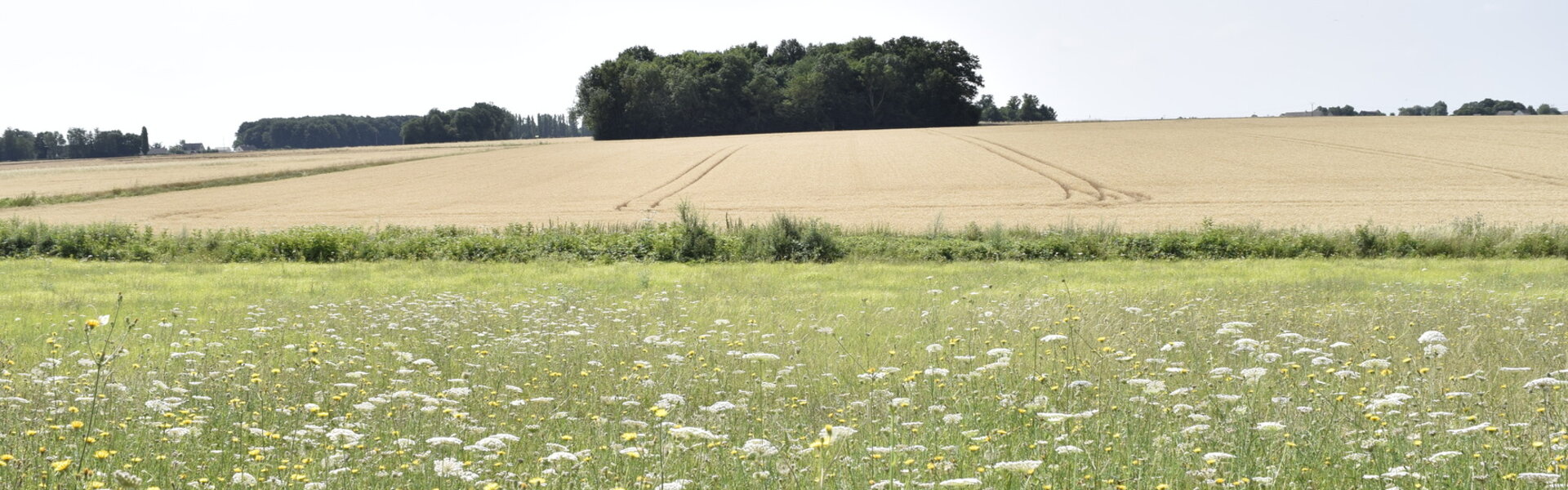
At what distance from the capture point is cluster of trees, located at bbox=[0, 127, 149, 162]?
164 m

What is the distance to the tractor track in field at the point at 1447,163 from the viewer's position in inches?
1986

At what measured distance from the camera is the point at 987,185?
55781 millimetres

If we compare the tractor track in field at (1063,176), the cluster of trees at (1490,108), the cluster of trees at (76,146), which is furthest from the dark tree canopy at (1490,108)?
the cluster of trees at (76,146)

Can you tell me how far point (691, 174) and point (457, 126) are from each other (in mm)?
127729

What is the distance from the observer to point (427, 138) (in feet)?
617

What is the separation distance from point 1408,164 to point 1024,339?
184 ft

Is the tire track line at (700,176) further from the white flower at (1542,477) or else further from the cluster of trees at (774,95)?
the white flower at (1542,477)

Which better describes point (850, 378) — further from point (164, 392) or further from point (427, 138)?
point (427, 138)

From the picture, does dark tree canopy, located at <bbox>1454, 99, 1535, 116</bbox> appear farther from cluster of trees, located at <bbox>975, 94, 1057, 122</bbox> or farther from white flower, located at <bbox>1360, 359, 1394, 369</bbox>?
white flower, located at <bbox>1360, 359, 1394, 369</bbox>

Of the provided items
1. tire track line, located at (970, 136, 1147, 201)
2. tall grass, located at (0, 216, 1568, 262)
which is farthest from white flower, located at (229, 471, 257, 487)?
tire track line, located at (970, 136, 1147, 201)

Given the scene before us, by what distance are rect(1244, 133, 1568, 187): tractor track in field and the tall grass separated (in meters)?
26.3

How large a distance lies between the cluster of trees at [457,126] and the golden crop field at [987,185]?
97.3 meters

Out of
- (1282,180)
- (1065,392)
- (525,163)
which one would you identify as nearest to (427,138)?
(525,163)

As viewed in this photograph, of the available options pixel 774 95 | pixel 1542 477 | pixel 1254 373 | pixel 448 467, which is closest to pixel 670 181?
pixel 1254 373
